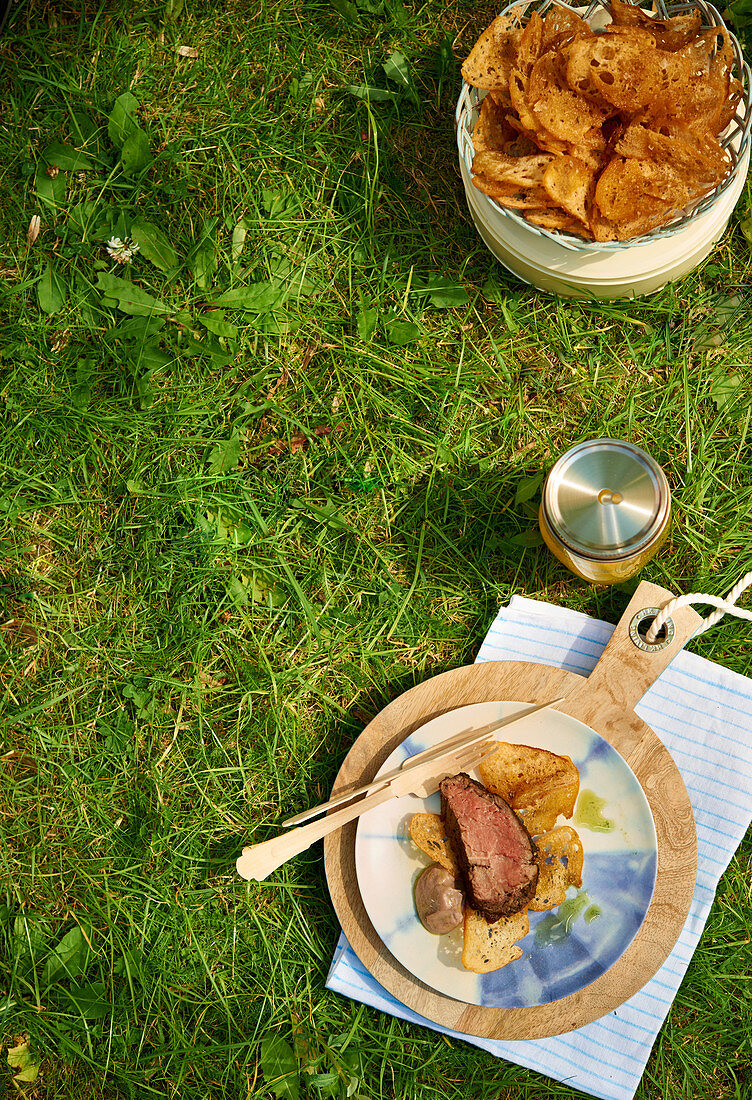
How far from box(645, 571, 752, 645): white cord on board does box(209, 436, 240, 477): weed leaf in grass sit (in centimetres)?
134

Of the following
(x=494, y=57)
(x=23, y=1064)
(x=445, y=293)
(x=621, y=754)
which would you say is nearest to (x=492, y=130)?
(x=494, y=57)

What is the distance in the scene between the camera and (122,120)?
2793mm

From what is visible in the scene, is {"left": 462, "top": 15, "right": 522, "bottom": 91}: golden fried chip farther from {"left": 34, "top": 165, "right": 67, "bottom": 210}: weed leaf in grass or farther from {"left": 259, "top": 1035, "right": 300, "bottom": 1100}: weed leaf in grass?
{"left": 259, "top": 1035, "right": 300, "bottom": 1100}: weed leaf in grass

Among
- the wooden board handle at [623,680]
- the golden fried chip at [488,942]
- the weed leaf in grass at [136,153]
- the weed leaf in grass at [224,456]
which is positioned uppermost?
the weed leaf in grass at [136,153]

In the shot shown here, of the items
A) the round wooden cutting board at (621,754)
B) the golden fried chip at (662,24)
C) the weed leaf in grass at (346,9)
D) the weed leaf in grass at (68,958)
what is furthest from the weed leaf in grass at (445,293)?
the weed leaf in grass at (68,958)

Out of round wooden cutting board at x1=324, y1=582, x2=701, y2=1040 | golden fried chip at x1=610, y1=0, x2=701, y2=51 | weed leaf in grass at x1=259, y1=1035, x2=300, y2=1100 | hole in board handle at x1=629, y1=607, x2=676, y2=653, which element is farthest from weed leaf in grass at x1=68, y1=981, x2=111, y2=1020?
golden fried chip at x1=610, y1=0, x2=701, y2=51

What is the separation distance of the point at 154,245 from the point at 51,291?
1.26 feet

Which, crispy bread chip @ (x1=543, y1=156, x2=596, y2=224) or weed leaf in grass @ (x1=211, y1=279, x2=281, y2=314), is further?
weed leaf in grass @ (x1=211, y1=279, x2=281, y2=314)

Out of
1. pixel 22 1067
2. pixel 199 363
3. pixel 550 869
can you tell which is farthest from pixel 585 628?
pixel 22 1067

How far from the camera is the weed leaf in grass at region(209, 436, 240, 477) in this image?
2.67m

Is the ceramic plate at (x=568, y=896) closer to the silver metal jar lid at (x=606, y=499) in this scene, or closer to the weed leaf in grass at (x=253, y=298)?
the silver metal jar lid at (x=606, y=499)

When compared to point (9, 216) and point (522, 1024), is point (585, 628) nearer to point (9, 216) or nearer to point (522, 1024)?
point (522, 1024)

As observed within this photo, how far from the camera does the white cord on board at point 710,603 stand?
7.04 feet

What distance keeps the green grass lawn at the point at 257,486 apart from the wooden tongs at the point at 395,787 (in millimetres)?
215
